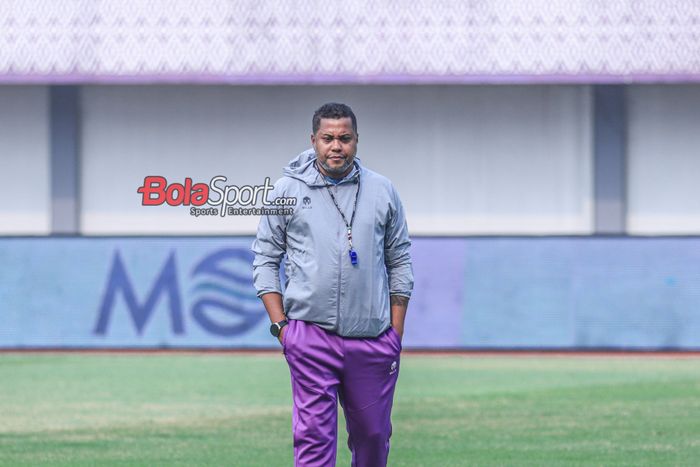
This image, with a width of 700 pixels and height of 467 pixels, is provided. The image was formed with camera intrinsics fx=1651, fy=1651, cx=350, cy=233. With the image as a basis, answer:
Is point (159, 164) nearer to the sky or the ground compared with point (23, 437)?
nearer to the sky

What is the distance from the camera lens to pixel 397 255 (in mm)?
7902

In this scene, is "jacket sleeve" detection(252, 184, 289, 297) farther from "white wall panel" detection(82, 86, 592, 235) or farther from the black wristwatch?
"white wall panel" detection(82, 86, 592, 235)

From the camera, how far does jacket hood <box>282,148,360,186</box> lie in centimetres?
766

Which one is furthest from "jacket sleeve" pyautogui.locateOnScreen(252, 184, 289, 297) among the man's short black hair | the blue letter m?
the blue letter m

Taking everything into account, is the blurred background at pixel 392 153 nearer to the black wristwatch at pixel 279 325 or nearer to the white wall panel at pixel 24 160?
the white wall panel at pixel 24 160

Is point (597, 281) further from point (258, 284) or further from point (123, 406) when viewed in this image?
point (258, 284)

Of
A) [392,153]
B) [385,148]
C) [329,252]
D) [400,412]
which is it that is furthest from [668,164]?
[329,252]

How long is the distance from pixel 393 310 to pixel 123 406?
853 cm

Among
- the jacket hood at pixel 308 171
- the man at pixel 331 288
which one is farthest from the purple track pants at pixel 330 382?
the jacket hood at pixel 308 171

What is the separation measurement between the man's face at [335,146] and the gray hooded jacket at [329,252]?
0.06 meters

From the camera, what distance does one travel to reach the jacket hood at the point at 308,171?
302 inches

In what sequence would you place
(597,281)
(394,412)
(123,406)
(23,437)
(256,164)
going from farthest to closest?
(256,164), (597,281), (123,406), (394,412), (23,437)

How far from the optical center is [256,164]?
87.4ft

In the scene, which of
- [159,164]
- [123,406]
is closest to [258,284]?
[123,406]
